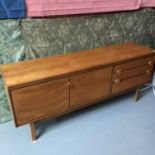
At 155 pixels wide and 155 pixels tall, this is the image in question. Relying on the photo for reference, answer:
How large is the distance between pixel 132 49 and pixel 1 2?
4.24ft

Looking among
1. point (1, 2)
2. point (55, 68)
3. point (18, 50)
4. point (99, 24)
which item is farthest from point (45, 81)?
point (99, 24)

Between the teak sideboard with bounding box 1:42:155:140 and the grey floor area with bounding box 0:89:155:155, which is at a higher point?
the teak sideboard with bounding box 1:42:155:140

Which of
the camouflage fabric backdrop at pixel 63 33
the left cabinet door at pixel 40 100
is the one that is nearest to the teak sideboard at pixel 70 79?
the left cabinet door at pixel 40 100

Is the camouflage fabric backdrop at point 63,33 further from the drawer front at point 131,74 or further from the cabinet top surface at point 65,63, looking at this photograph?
the drawer front at point 131,74

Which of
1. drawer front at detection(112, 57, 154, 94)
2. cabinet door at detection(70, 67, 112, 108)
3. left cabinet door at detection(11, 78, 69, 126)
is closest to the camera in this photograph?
left cabinet door at detection(11, 78, 69, 126)

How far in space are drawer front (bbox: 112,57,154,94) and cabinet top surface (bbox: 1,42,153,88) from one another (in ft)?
0.25

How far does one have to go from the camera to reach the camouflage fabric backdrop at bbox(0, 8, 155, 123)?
1.61 m

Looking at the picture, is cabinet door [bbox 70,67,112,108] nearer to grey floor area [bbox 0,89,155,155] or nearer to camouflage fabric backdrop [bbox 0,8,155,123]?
grey floor area [bbox 0,89,155,155]

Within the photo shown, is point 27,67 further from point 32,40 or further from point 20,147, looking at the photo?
point 20,147

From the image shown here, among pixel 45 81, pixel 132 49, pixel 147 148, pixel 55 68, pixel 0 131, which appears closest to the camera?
pixel 45 81

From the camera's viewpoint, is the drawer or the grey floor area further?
the drawer

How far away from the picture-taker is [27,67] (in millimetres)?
1516

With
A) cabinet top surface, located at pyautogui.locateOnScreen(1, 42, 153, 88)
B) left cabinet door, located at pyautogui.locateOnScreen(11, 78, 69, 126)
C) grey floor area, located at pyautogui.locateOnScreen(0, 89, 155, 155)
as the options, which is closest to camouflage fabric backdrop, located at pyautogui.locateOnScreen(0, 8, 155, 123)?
cabinet top surface, located at pyautogui.locateOnScreen(1, 42, 153, 88)

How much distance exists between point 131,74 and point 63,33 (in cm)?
78
